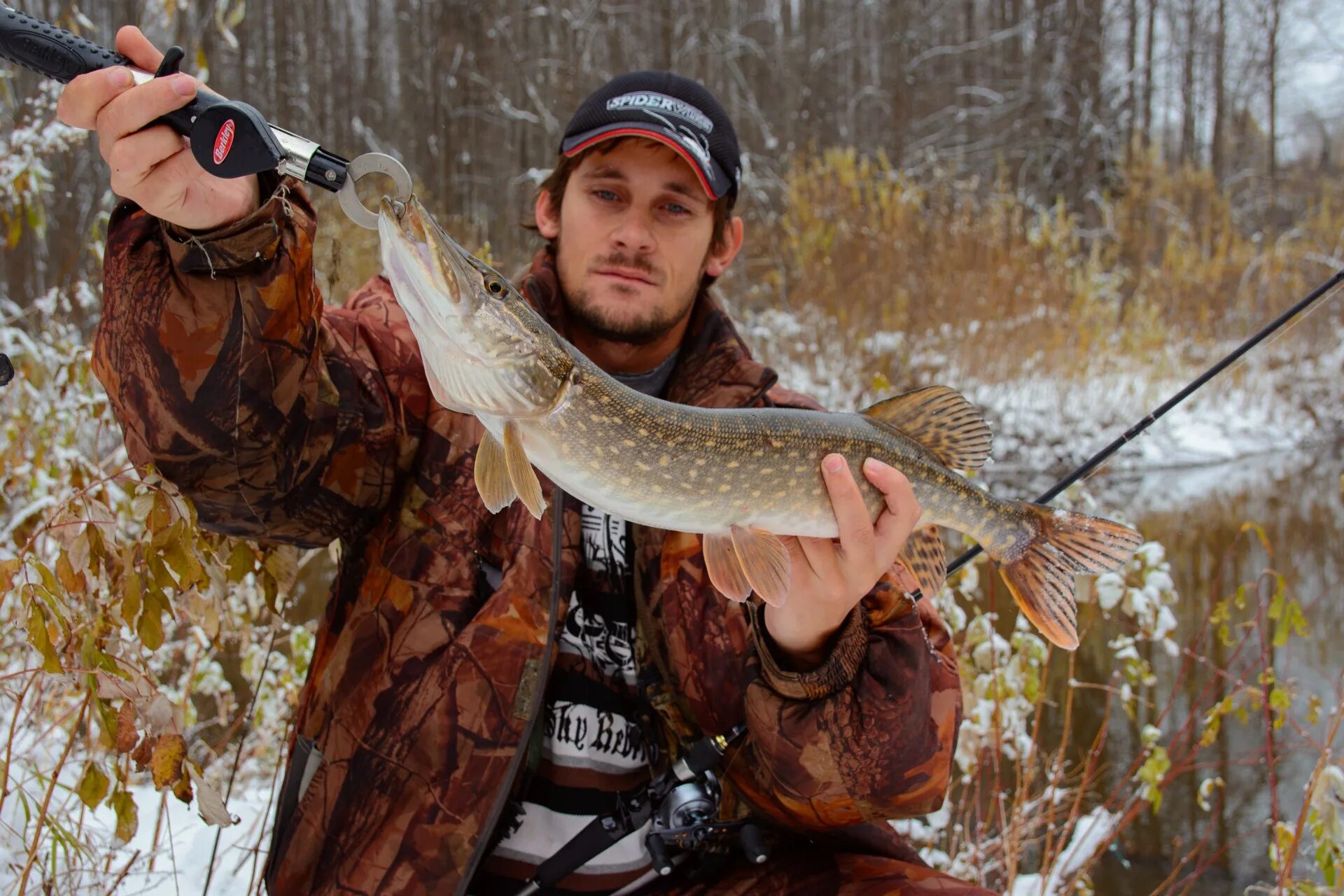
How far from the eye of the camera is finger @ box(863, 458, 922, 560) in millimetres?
1220

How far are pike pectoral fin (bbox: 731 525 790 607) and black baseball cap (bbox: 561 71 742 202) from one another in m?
0.83

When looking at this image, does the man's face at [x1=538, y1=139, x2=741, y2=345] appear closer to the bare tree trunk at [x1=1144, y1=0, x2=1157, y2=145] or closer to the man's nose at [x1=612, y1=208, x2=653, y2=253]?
the man's nose at [x1=612, y1=208, x2=653, y2=253]

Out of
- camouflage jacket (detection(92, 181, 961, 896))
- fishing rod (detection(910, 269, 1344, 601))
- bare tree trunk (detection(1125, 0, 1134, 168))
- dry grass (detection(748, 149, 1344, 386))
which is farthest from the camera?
bare tree trunk (detection(1125, 0, 1134, 168))

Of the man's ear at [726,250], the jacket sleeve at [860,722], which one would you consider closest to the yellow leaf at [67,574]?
the jacket sleeve at [860,722]

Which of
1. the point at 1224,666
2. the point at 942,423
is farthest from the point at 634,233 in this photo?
the point at 1224,666

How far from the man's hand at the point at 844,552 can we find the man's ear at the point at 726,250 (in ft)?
2.94

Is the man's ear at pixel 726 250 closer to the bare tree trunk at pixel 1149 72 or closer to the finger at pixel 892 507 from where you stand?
the finger at pixel 892 507

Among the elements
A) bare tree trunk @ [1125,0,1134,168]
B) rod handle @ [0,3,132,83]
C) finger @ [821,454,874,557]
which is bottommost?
finger @ [821,454,874,557]

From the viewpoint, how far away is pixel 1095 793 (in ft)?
10.7

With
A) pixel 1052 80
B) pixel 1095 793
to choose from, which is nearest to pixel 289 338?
pixel 1095 793

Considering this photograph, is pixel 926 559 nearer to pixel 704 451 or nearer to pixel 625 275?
pixel 704 451

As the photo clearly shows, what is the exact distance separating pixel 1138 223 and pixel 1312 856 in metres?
7.54

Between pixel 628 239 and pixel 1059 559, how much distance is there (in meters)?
0.96

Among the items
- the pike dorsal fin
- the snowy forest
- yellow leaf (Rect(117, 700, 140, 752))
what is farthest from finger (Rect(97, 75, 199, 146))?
the pike dorsal fin
